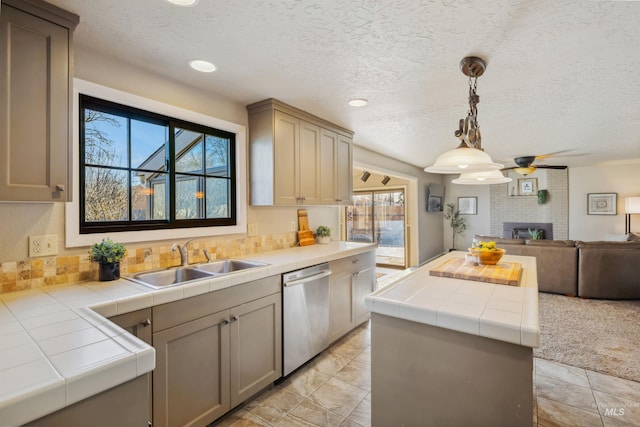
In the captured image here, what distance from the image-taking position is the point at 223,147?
107 inches

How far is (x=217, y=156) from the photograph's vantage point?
2676mm

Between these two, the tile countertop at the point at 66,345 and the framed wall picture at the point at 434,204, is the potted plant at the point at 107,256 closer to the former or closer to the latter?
the tile countertop at the point at 66,345

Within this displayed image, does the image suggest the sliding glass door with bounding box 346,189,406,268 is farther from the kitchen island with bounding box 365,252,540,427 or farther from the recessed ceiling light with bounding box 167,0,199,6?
the recessed ceiling light with bounding box 167,0,199,6

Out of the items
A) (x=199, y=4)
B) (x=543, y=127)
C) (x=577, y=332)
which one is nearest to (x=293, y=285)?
(x=199, y=4)

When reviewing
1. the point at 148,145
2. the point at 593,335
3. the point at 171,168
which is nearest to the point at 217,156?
the point at 171,168

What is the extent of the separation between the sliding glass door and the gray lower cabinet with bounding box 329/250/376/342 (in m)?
3.77

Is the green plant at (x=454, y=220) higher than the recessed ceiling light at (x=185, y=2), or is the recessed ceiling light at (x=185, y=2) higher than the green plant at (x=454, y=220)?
the recessed ceiling light at (x=185, y=2)

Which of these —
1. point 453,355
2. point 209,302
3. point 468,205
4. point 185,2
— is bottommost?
point 453,355

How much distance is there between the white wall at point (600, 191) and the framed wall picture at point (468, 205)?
1972 mm

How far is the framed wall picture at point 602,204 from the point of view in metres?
6.71

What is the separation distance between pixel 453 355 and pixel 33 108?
2202mm

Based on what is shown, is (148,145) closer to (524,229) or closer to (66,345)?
(66,345)

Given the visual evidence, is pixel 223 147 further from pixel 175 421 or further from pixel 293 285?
pixel 175 421

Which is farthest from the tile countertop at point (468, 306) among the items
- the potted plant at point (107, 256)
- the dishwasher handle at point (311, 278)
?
the potted plant at point (107, 256)
